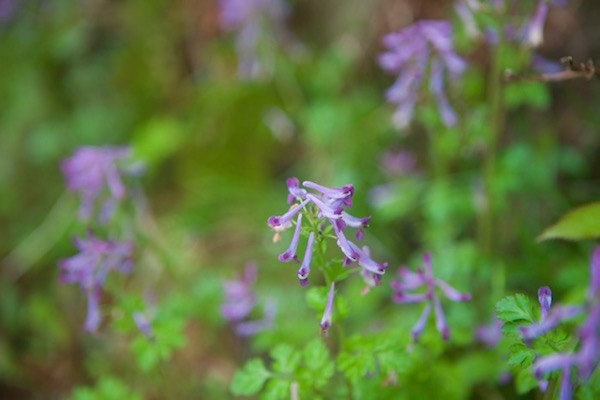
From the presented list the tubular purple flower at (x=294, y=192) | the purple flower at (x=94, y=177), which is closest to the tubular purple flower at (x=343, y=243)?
the tubular purple flower at (x=294, y=192)

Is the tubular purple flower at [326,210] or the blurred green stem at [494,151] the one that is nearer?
the tubular purple flower at [326,210]

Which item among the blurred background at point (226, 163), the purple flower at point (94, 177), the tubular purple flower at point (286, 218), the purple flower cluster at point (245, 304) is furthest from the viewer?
the blurred background at point (226, 163)

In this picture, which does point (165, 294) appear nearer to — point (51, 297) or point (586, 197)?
point (51, 297)

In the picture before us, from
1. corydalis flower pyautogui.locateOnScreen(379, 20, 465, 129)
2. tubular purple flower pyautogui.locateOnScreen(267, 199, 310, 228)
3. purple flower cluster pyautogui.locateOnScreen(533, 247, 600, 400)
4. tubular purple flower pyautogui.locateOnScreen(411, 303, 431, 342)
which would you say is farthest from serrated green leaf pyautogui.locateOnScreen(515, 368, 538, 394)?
corydalis flower pyautogui.locateOnScreen(379, 20, 465, 129)

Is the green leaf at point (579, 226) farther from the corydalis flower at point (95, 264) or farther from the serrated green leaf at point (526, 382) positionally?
the corydalis flower at point (95, 264)

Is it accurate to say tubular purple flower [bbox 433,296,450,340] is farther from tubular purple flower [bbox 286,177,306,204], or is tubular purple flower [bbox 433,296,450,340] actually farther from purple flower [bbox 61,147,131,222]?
purple flower [bbox 61,147,131,222]

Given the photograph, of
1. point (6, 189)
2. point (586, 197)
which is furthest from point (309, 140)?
point (6, 189)

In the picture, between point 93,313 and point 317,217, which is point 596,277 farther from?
point 93,313
